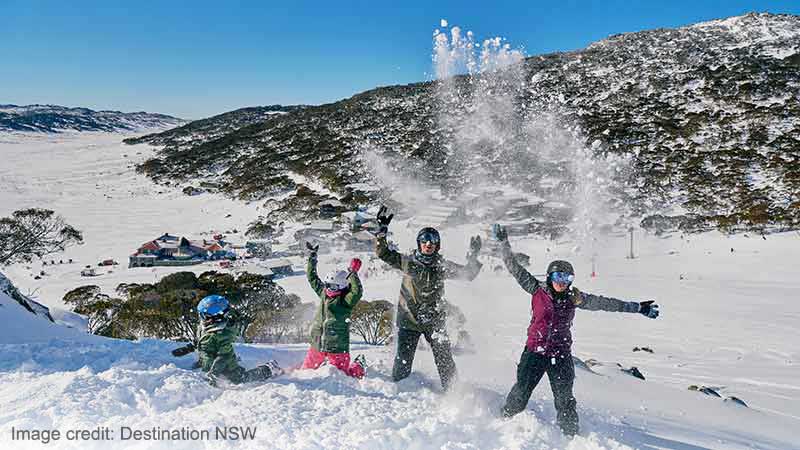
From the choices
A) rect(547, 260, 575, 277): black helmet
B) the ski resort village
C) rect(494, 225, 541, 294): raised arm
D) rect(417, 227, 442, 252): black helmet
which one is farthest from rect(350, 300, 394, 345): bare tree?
rect(547, 260, 575, 277): black helmet

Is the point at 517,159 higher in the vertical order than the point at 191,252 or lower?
higher

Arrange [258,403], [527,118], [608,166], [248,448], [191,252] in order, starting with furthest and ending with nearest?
[527,118]
[608,166]
[191,252]
[258,403]
[248,448]

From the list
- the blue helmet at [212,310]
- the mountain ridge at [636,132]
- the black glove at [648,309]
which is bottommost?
the blue helmet at [212,310]

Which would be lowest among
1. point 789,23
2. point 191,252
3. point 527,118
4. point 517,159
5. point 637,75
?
point 191,252

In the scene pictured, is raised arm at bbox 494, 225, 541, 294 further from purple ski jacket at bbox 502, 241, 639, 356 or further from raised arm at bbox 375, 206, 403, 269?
raised arm at bbox 375, 206, 403, 269

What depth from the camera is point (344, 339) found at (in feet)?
20.0

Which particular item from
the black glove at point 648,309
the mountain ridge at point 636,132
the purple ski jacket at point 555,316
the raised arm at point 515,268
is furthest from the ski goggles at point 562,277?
the mountain ridge at point 636,132

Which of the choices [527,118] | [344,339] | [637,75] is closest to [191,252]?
[344,339]

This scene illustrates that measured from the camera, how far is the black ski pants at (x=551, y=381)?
478 centimetres

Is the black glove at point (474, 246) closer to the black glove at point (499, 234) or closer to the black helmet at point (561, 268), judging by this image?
the black glove at point (499, 234)

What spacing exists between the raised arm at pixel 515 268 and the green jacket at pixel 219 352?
296 cm

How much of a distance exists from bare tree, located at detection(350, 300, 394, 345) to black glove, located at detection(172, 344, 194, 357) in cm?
1311

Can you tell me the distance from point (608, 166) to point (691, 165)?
30.5 ft

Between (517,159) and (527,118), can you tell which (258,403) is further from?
(527,118)
